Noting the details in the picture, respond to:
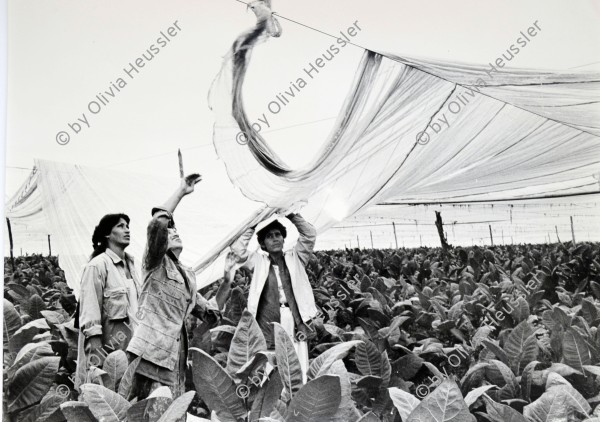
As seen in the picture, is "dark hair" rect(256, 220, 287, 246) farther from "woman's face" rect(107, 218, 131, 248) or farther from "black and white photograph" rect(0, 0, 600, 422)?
"woman's face" rect(107, 218, 131, 248)

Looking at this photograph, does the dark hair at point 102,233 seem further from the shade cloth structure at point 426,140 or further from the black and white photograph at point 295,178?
the shade cloth structure at point 426,140

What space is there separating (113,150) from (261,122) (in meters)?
0.61

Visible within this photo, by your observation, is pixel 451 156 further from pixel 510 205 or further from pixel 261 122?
pixel 261 122

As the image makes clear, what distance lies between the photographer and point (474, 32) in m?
2.68

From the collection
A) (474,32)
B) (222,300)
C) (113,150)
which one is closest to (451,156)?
(474,32)

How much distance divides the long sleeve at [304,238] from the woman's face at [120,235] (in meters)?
0.66

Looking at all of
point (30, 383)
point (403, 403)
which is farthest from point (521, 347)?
point (30, 383)

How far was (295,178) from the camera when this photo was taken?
252 centimetres

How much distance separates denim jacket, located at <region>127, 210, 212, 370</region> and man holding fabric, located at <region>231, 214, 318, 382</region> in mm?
349

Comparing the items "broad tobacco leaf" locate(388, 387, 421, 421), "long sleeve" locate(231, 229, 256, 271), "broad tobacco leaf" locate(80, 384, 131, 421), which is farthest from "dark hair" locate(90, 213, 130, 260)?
"broad tobacco leaf" locate(388, 387, 421, 421)

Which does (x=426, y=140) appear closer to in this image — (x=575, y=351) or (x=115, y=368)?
(x=575, y=351)

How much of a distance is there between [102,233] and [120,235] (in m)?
0.07

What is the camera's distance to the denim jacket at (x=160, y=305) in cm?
214

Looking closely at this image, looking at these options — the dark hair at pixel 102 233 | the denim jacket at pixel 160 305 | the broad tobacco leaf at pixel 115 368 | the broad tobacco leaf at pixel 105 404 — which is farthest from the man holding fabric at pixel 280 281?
the broad tobacco leaf at pixel 105 404
